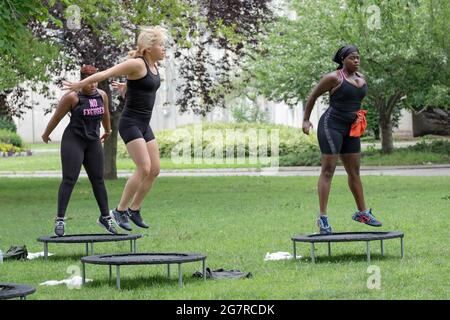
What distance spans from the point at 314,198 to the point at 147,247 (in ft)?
30.2

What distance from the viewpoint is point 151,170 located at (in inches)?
458

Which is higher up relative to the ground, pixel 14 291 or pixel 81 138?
pixel 81 138

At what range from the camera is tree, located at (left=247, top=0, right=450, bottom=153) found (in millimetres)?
29875

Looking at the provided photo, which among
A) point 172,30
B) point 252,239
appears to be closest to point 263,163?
point 172,30

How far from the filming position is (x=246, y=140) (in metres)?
42.5

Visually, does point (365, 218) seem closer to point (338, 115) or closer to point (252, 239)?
point (338, 115)

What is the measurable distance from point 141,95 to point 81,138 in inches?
44.6

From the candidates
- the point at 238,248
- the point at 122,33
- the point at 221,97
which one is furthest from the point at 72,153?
the point at 221,97

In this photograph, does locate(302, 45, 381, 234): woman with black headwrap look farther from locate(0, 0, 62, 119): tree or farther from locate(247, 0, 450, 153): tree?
locate(247, 0, 450, 153): tree

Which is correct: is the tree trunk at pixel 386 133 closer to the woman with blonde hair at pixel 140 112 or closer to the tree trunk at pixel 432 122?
the tree trunk at pixel 432 122

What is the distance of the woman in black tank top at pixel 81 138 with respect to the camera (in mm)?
11922

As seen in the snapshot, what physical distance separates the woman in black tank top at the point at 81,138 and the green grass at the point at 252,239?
60 cm

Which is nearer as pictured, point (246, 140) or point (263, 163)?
point (263, 163)

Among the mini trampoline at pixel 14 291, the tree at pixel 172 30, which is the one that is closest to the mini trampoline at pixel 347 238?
the mini trampoline at pixel 14 291
